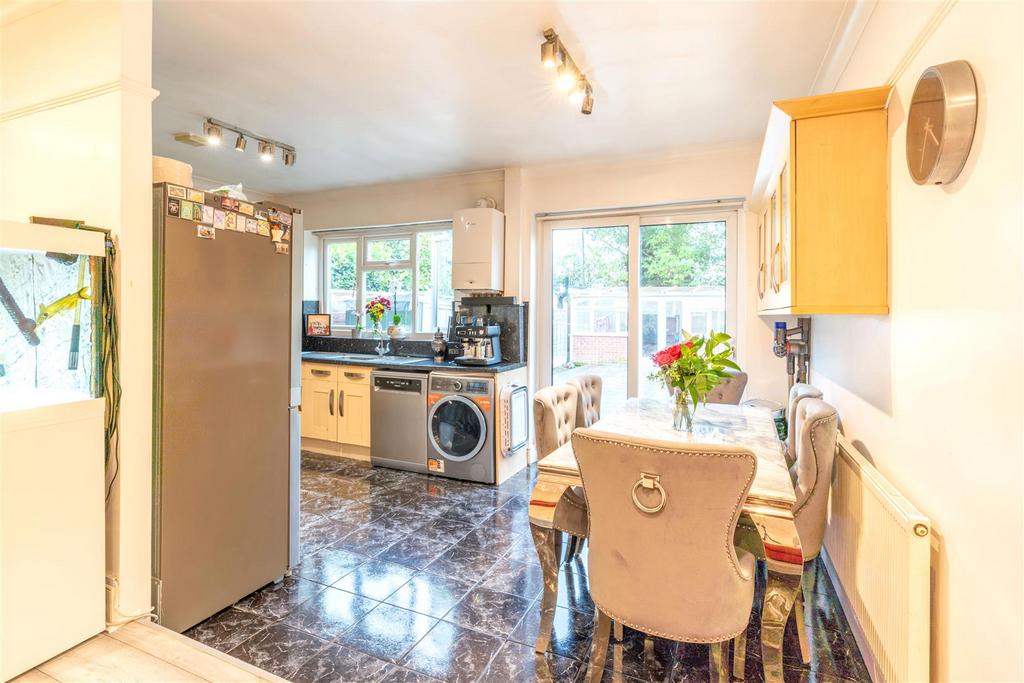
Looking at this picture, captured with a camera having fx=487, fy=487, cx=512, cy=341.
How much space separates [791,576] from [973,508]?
0.55m

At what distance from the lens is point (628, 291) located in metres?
4.20

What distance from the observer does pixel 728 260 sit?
3893mm

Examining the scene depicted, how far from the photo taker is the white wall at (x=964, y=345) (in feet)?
3.32

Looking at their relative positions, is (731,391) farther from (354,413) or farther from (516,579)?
(354,413)

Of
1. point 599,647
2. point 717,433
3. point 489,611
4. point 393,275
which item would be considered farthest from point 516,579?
point 393,275

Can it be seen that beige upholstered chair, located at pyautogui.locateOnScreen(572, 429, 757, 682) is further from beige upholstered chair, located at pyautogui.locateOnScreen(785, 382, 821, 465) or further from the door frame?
the door frame

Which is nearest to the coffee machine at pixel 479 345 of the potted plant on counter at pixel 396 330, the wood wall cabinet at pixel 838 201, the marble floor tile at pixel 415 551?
the potted plant on counter at pixel 396 330

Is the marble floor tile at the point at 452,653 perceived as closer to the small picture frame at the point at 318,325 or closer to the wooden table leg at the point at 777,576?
the wooden table leg at the point at 777,576

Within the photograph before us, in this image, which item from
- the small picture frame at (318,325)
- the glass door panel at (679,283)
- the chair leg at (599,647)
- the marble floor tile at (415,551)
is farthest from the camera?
the small picture frame at (318,325)

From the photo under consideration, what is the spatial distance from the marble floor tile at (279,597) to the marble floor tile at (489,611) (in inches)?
27.4

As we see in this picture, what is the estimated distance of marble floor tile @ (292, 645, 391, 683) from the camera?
5.72 ft

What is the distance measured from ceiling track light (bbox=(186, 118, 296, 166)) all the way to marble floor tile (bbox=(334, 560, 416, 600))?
283 cm

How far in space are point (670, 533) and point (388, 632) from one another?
4.28ft

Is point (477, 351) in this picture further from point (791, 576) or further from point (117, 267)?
point (791, 576)
